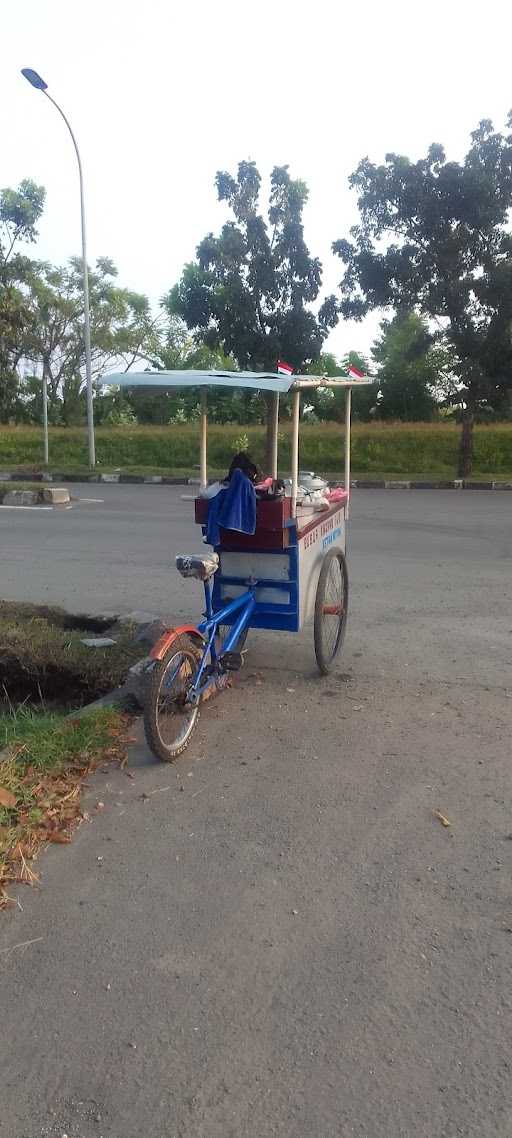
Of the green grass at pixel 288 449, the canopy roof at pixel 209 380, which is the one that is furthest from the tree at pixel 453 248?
the canopy roof at pixel 209 380

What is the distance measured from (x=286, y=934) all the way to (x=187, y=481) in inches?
720

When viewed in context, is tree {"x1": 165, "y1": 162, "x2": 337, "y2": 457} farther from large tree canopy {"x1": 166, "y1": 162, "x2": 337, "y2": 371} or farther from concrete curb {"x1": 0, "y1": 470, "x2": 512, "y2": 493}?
concrete curb {"x1": 0, "y1": 470, "x2": 512, "y2": 493}

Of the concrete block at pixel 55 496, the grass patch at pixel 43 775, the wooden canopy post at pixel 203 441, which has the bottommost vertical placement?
the grass patch at pixel 43 775

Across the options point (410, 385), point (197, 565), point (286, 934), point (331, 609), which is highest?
point (410, 385)

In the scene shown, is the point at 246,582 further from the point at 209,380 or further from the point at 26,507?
the point at 26,507

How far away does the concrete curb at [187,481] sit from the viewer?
781 inches

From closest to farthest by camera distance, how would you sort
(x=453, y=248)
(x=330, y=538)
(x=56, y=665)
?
1. (x=56, y=665)
2. (x=330, y=538)
3. (x=453, y=248)

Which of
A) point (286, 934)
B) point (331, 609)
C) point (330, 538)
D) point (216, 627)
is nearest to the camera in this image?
point (286, 934)

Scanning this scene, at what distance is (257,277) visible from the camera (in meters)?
21.2

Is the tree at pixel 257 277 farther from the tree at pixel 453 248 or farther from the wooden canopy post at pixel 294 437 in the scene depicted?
the wooden canopy post at pixel 294 437

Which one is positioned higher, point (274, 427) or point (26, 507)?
point (274, 427)

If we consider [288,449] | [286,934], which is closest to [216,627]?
Result: [286,934]

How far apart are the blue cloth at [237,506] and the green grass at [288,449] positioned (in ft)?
55.9

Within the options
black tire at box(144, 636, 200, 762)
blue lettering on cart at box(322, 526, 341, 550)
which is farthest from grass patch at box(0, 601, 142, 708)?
blue lettering on cart at box(322, 526, 341, 550)
